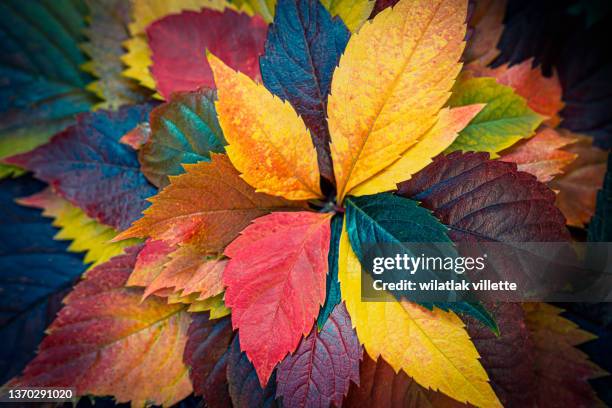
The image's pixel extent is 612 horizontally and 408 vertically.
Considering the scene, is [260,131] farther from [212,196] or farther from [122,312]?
[122,312]

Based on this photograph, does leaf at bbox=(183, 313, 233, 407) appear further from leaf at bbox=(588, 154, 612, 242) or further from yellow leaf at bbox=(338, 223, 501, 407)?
leaf at bbox=(588, 154, 612, 242)

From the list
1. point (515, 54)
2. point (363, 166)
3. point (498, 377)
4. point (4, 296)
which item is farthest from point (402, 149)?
point (4, 296)

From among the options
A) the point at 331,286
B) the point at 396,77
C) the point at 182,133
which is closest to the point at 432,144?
the point at 396,77

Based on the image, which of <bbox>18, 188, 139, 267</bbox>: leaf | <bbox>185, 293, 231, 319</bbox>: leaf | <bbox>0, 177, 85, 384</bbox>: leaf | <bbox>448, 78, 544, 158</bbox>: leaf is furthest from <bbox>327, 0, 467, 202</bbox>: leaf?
<bbox>0, 177, 85, 384</bbox>: leaf

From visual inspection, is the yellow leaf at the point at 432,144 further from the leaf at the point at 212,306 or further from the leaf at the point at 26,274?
the leaf at the point at 26,274

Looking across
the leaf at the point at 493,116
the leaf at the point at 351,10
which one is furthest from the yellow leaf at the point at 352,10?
the leaf at the point at 493,116

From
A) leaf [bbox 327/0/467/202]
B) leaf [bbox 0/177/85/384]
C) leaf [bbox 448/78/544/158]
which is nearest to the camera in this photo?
leaf [bbox 327/0/467/202]
